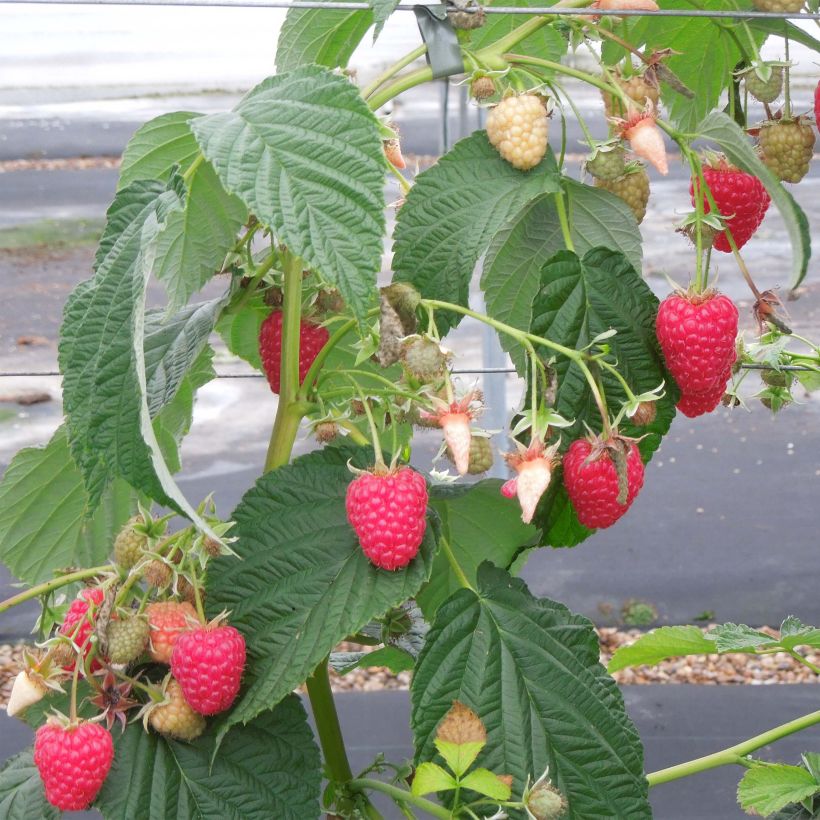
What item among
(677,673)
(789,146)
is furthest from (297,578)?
(677,673)

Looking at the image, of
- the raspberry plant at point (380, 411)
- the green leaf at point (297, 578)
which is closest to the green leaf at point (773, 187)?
the raspberry plant at point (380, 411)

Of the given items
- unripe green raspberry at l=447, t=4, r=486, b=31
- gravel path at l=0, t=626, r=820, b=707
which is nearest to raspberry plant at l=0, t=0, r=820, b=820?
unripe green raspberry at l=447, t=4, r=486, b=31

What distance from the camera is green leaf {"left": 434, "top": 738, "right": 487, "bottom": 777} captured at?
0.60 meters

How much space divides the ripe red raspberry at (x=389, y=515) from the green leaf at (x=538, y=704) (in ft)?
0.20

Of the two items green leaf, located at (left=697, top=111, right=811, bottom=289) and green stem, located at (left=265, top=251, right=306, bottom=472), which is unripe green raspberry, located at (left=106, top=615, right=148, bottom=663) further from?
green leaf, located at (left=697, top=111, right=811, bottom=289)

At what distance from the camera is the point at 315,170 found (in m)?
0.55

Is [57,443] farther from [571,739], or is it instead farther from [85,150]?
[85,150]

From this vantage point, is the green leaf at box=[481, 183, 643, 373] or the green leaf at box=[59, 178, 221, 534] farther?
the green leaf at box=[481, 183, 643, 373]

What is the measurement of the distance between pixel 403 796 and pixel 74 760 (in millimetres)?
176

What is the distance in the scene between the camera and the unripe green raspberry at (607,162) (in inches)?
26.6

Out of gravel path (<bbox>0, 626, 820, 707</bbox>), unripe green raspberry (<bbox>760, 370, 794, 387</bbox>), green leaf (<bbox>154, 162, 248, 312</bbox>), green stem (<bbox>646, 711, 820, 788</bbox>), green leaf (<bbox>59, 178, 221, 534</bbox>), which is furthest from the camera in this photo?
gravel path (<bbox>0, 626, 820, 707</bbox>)

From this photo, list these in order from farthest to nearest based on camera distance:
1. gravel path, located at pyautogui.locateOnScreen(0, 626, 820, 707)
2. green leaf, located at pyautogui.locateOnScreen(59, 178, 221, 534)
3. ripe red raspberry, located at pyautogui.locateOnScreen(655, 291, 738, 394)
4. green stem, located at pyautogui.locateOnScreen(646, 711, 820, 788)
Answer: gravel path, located at pyautogui.locateOnScreen(0, 626, 820, 707) → green stem, located at pyautogui.locateOnScreen(646, 711, 820, 788) → ripe red raspberry, located at pyautogui.locateOnScreen(655, 291, 738, 394) → green leaf, located at pyautogui.locateOnScreen(59, 178, 221, 534)

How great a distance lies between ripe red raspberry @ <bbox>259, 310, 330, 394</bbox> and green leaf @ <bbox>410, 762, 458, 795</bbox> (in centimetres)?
25

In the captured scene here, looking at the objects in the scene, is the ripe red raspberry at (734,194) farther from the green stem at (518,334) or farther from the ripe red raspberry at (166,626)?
the ripe red raspberry at (166,626)
